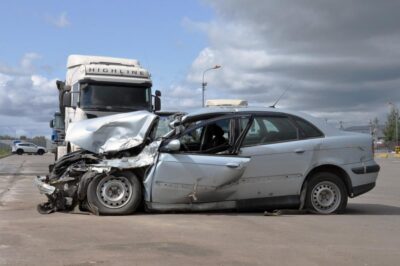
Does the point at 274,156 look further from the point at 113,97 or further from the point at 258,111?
the point at 113,97

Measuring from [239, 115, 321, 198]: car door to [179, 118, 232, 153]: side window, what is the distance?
35 centimetres

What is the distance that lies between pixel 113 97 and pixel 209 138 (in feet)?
22.9

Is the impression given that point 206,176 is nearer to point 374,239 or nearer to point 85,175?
point 85,175

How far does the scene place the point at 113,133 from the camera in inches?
371

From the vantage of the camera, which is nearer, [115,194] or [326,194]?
[115,194]

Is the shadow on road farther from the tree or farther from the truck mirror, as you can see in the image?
the tree

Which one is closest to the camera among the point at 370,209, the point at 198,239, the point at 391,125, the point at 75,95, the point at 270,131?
the point at 198,239

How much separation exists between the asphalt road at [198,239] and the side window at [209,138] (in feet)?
3.64

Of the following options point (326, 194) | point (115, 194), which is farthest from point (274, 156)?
point (115, 194)

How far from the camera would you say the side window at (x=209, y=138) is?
30.3 feet

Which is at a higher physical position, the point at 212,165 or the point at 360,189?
the point at 212,165

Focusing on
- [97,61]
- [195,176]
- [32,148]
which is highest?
[97,61]

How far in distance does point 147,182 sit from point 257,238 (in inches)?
95.5

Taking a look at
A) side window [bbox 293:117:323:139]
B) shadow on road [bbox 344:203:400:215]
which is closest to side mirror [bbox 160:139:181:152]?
side window [bbox 293:117:323:139]
